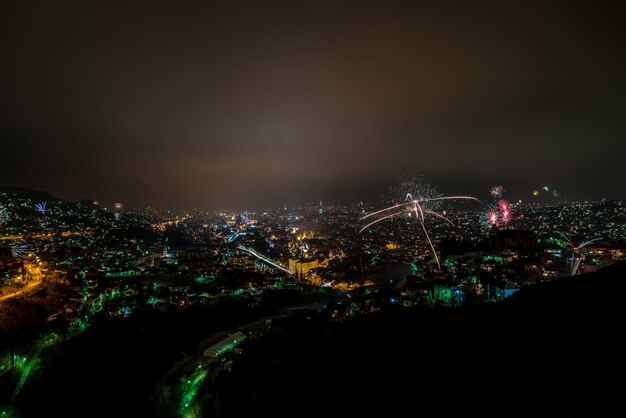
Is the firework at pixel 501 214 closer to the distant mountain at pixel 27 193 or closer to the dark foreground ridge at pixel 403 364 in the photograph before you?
the dark foreground ridge at pixel 403 364

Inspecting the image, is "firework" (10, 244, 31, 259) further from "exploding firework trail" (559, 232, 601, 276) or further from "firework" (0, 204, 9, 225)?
"exploding firework trail" (559, 232, 601, 276)

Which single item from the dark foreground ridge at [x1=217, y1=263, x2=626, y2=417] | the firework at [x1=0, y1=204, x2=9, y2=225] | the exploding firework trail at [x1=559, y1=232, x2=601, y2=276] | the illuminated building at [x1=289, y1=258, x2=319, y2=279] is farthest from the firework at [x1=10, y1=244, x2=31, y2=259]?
the exploding firework trail at [x1=559, y1=232, x2=601, y2=276]

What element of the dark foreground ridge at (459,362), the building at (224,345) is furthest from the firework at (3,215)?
the dark foreground ridge at (459,362)

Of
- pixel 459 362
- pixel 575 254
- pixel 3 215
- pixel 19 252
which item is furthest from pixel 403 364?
pixel 3 215

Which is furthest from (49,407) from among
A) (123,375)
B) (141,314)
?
(141,314)

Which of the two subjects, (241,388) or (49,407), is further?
(49,407)

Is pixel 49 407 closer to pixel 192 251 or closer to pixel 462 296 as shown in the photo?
pixel 462 296

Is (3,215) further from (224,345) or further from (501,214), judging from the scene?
(501,214)
